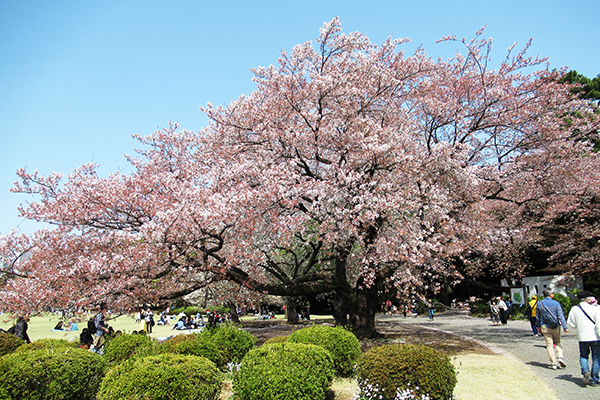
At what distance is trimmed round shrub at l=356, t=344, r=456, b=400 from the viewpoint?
4898mm

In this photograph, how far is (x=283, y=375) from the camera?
4871 millimetres

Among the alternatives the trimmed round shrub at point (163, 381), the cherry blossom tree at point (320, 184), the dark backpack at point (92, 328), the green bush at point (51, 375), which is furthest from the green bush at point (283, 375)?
the dark backpack at point (92, 328)

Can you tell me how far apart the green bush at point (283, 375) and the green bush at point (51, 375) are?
2607 mm

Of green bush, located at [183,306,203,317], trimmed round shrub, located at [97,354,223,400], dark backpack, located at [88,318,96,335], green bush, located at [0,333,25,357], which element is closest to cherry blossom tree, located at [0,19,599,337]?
green bush, located at [0,333,25,357]

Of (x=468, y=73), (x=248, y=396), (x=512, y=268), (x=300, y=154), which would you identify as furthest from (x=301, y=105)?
(x=512, y=268)

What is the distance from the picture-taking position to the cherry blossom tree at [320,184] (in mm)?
8859

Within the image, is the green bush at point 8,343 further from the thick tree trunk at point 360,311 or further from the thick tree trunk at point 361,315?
the thick tree trunk at point 361,315

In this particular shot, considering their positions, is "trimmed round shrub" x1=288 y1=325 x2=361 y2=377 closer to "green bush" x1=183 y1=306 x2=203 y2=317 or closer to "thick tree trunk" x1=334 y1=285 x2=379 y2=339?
"thick tree trunk" x1=334 y1=285 x2=379 y2=339

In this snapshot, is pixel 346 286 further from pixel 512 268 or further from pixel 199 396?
pixel 512 268

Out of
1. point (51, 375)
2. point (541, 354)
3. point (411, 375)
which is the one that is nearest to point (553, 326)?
point (541, 354)

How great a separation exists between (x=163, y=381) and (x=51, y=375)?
2.30 metres

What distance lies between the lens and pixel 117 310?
8578 mm

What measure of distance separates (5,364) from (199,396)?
→ 10.8 feet

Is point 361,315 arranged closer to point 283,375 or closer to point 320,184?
point 320,184
